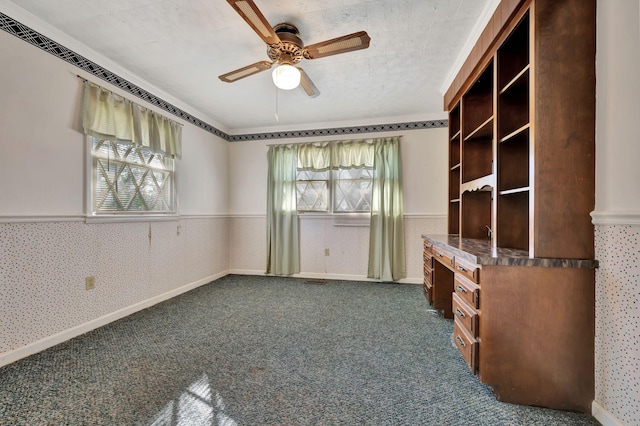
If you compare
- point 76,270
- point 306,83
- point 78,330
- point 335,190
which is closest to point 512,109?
point 306,83

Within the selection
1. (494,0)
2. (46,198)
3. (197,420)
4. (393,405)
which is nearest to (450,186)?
(494,0)

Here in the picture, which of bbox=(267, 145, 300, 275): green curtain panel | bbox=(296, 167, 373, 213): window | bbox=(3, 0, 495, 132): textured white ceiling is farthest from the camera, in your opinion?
bbox=(267, 145, 300, 275): green curtain panel

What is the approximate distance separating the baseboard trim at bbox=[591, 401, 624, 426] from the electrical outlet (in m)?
3.56

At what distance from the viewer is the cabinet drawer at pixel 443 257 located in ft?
6.77

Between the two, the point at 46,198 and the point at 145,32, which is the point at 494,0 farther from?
the point at 46,198

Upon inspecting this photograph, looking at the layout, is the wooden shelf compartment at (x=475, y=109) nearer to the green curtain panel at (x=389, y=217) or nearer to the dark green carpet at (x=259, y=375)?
the green curtain panel at (x=389, y=217)

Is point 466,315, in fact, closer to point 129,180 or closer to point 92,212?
point 92,212

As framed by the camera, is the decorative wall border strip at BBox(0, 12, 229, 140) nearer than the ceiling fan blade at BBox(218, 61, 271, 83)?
Yes

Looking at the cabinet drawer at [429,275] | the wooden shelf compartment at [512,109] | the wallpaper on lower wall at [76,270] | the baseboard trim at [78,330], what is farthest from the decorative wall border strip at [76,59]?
the cabinet drawer at [429,275]

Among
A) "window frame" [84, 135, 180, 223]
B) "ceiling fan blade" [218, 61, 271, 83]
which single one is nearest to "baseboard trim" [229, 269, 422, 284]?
"window frame" [84, 135, 180, 223]

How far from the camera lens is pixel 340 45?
1.74 m

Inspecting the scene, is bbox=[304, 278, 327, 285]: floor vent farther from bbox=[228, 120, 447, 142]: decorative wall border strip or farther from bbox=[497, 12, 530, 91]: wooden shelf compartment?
bbox=[497, 12, 530, 91]: wooden shelf compartment

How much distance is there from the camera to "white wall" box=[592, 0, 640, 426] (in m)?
1.20

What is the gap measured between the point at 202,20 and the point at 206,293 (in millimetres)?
2911
